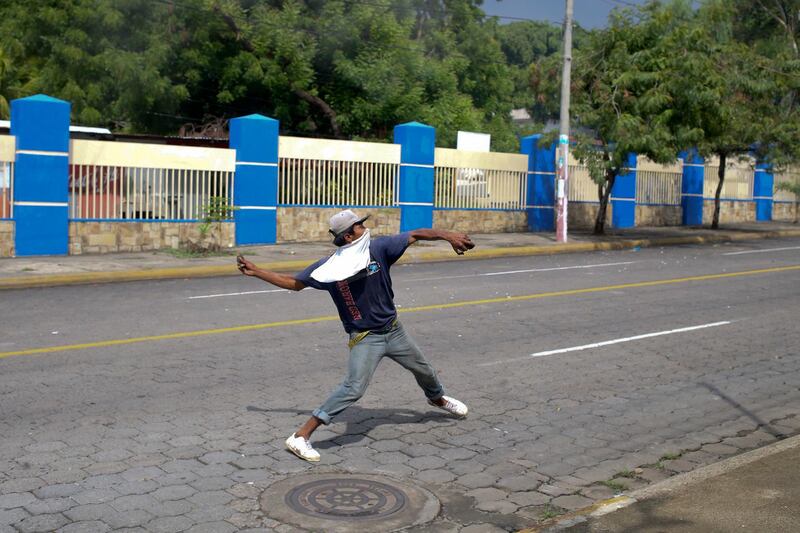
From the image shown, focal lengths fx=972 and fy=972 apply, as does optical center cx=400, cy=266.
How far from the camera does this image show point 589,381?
30.9 feet

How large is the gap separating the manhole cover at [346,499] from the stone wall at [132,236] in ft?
52.9

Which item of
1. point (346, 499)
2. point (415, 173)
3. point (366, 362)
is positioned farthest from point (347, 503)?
point (415, 173)

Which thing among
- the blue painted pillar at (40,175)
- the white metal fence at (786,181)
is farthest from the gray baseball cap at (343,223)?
the white metal fence at (786,181)

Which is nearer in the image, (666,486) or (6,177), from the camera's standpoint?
(666,486)

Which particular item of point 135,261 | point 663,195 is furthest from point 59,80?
point 663,195

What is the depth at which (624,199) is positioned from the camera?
1294 inches

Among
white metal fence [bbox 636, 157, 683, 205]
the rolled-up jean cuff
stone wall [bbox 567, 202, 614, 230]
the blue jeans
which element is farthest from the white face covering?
white metal fence [bbox 636, 157, 683, 205]

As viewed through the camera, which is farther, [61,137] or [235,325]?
[61,137]

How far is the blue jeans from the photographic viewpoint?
6777 millimetres

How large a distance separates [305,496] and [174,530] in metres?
0.91

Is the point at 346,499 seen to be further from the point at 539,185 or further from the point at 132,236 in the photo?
the point at 539,185

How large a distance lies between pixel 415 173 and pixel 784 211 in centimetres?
2100

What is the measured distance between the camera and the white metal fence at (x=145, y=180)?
21.2 m

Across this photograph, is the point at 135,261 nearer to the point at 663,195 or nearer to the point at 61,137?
the point at 61,137
